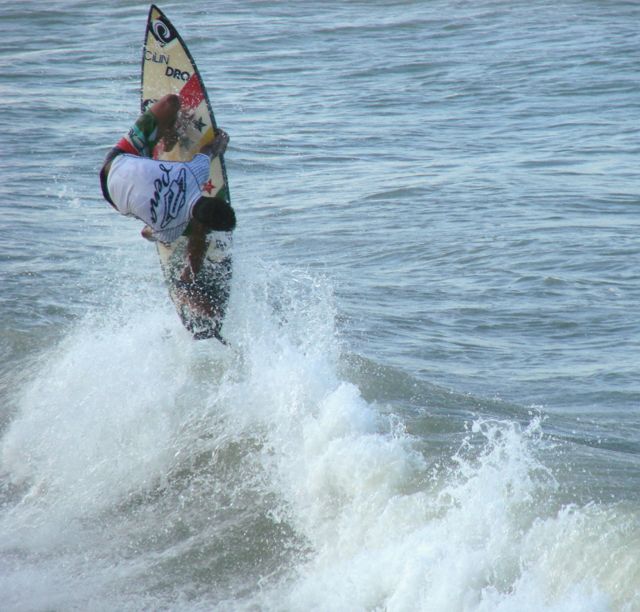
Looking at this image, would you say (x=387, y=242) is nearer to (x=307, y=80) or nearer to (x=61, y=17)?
(x=307, y=80)

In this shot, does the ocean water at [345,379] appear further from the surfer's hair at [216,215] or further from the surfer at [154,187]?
the surfer's hair at [216,215]

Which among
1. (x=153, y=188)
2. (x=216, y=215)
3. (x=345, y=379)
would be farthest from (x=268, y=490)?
(x=153, y=188)

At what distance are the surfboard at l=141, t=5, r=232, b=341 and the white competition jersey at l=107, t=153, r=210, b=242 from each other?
41.0 inches

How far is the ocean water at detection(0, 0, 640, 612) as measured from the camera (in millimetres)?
5773

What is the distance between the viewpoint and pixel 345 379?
27.4 ft

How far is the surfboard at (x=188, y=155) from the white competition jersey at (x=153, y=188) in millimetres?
1042

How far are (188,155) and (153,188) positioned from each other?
1546 millimetres

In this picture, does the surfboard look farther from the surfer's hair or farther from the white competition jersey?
the surfer's hair

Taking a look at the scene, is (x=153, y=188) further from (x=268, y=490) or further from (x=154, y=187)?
(x=268, y=490)

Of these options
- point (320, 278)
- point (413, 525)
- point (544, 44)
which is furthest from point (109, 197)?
point (544, 44)

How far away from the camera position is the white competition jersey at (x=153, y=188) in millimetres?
6605

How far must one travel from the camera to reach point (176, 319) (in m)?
8.53

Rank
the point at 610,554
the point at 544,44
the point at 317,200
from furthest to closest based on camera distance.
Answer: the point at 544,44 < the point at 317,200 < the point at 610,554

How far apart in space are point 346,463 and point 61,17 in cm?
2651
